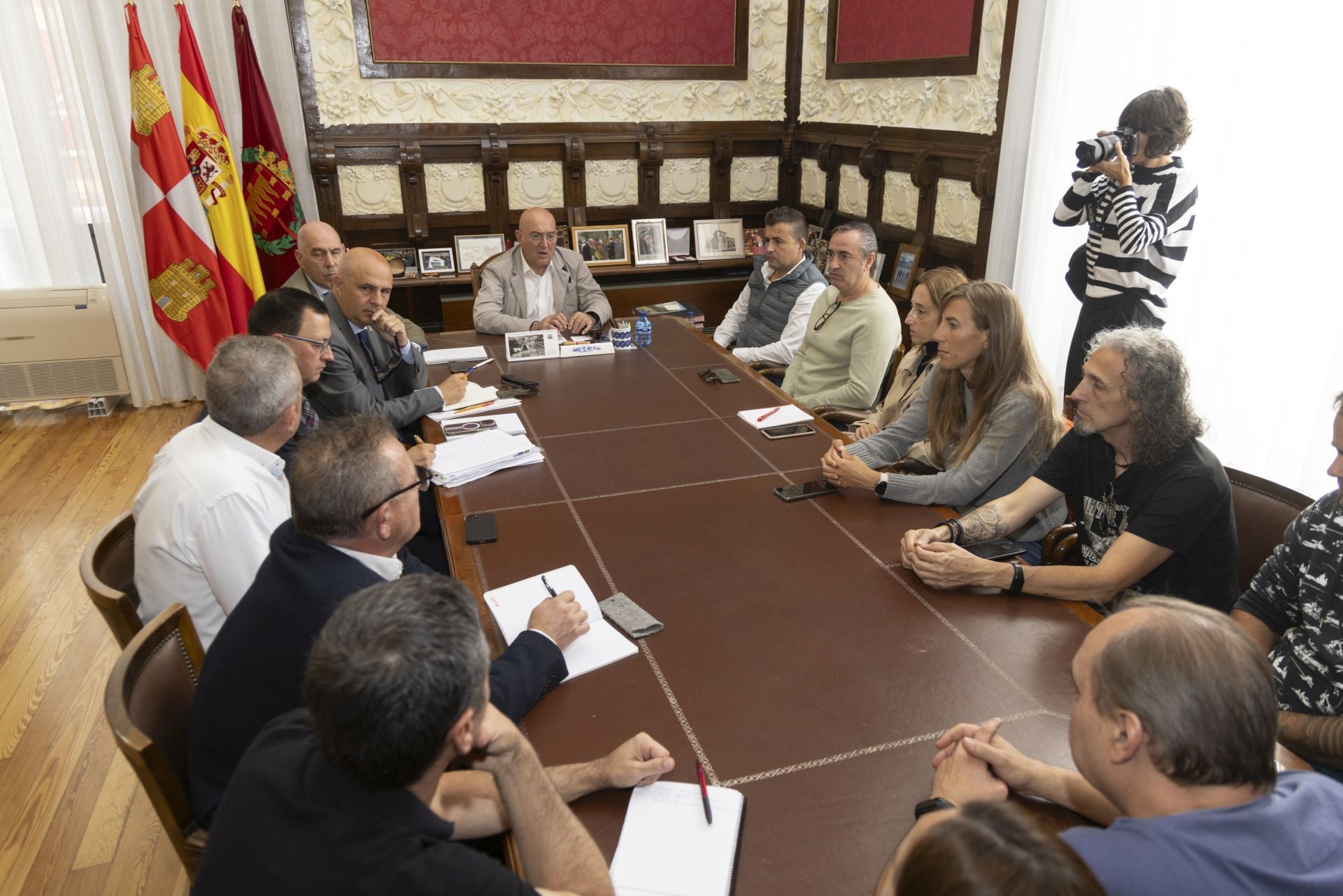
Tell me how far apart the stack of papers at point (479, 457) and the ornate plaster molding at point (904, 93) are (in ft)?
9.35

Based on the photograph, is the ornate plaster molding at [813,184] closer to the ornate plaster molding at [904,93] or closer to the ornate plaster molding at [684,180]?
the ornate plaster molding at [904,93]

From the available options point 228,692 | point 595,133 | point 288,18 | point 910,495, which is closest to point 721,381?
point 910,495

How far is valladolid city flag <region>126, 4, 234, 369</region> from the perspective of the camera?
4508 millimetres

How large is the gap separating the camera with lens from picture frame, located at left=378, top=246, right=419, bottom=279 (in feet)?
12.5

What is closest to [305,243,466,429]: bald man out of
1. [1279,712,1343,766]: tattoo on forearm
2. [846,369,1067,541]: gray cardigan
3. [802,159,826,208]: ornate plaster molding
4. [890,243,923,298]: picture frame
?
[846,369,1067,541]: gray cardigan

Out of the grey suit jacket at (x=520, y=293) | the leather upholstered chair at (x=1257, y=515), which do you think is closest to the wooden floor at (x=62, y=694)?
the grey suit jacket at (x=520, y=293)

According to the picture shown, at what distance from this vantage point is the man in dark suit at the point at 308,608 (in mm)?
1421

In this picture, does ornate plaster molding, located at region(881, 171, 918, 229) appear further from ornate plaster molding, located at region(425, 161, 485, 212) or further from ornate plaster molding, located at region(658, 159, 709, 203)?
ornate plaster molding, located at region(425, 161, 485, 212)

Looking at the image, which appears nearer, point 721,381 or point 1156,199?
point 1156,199

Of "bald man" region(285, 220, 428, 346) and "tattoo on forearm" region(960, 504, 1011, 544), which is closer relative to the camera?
"tattoo on forearm" region(960, 504, 1011, 544)

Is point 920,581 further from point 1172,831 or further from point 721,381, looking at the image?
point 721,381

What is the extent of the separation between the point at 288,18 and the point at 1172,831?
5437 mm

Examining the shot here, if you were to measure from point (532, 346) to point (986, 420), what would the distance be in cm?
192

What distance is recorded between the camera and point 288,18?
15.6ft
